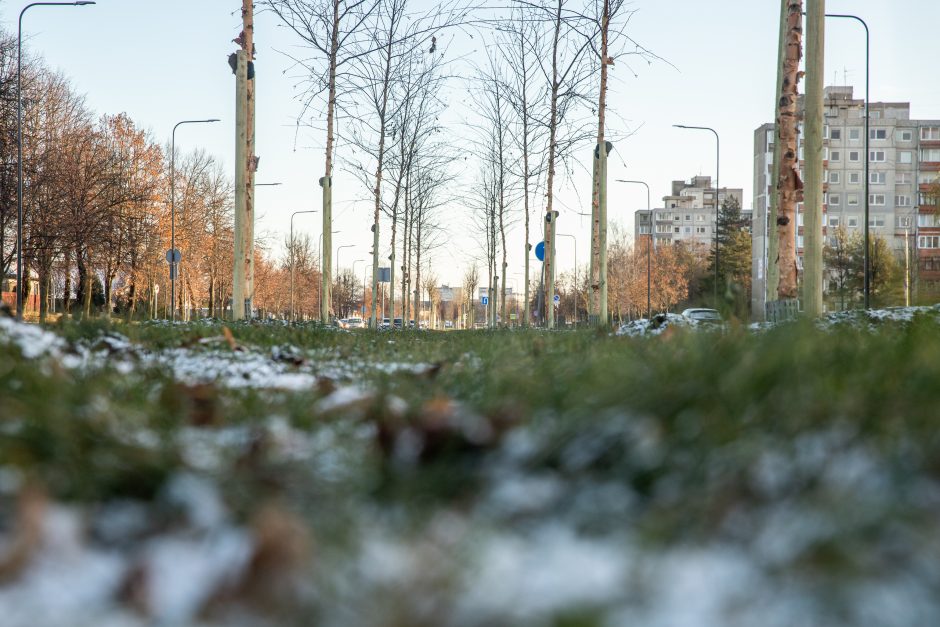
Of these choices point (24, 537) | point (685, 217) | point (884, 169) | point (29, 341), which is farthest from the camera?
point (685, 217)

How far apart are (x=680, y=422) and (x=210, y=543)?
3.46 feet

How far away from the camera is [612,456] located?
1698 mm

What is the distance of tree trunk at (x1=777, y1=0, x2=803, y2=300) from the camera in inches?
488

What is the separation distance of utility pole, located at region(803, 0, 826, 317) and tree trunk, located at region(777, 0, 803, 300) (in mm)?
2119

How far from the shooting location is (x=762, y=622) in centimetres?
105

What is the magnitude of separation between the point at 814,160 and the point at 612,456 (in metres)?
9.52

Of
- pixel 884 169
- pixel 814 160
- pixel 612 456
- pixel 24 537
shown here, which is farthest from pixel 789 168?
pixel 884 169

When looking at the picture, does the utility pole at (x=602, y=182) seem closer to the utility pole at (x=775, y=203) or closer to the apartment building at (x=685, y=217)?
the utility pole at (x=775, y=203)

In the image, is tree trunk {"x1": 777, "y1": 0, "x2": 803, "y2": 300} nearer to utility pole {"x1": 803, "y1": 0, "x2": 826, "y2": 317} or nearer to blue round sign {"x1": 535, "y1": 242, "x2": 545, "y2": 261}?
utility pole {"x1": 803, "y1": 0, "x2": 826, "y2": 317}

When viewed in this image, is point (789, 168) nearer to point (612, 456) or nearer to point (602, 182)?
point (602, 182)

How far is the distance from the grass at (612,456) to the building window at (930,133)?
363 ft

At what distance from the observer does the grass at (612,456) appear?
132 cm

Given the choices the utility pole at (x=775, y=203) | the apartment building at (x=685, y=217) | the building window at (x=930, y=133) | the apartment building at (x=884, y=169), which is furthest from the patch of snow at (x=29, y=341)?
the apartment building at (x=685, y=217)

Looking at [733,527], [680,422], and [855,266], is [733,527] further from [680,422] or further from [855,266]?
[855,266]
